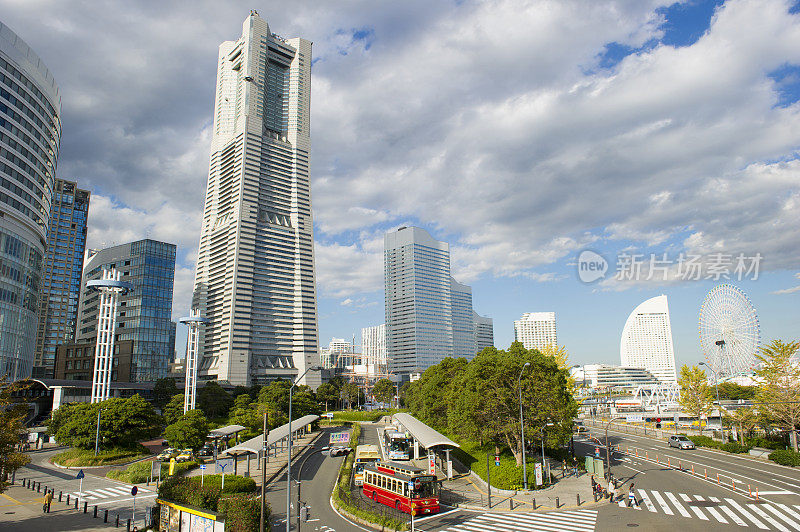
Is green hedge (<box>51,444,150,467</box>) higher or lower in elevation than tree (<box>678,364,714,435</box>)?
lower

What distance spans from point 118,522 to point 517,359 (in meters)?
35.6

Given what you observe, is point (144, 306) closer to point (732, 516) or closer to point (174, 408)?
point (174, 408)

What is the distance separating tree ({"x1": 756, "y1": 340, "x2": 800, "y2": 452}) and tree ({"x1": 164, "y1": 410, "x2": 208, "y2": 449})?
219 feet

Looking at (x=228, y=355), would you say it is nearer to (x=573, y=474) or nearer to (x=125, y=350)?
(x=125, y=350)

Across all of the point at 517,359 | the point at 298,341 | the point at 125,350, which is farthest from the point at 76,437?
the point at 298,341

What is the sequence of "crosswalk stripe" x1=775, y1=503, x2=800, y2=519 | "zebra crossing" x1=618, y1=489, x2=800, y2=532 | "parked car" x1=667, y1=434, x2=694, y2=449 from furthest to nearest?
1. "parked car" x1=667, y1=434, x2=694, y2=449
2. "crosswalk stripe" x1=775, y1=503, x2=800, y2=519
3. "zebra crossing" x1=618, y1=489, x2=800, y2=532

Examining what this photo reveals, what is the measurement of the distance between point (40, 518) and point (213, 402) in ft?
259

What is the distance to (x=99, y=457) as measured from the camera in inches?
2212

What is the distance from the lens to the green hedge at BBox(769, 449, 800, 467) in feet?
166

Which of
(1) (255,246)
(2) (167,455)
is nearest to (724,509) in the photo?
(2) (167,455)

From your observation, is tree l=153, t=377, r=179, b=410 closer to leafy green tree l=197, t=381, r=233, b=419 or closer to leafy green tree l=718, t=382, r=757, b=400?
leafy green tree l=197, t=381, r=233, b=419

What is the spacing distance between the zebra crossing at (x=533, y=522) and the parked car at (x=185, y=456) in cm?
3760

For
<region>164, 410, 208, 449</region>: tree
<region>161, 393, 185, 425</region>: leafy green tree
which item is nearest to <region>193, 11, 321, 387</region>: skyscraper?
<region>161, 393, 185, 425</region>: leafy green tree

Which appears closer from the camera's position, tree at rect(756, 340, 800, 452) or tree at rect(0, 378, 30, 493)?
tree at rect(0, 378, 30, 493)
